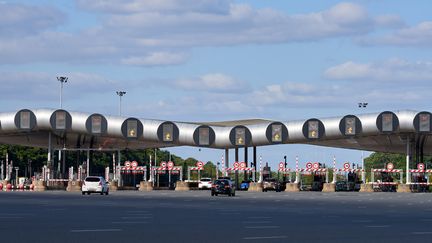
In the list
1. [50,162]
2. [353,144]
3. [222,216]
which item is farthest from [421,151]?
[222,216]

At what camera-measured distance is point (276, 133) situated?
10031 centimetres

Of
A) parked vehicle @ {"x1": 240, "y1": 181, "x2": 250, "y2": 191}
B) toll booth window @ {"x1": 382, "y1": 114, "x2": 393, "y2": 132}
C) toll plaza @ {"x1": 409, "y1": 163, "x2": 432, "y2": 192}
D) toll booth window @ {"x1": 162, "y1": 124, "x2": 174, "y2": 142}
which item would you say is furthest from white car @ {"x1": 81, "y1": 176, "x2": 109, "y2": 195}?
parked vehicle @ {"x1": 240, "y1": 181, "x2": 250, "y2": 191}

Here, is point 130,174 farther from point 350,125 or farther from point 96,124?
point 350,125

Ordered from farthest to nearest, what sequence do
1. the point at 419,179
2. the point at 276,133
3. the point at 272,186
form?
the point at 419,179
the point at 272,186
the point at 276,133

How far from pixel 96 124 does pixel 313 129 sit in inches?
793

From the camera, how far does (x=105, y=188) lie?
243 feet

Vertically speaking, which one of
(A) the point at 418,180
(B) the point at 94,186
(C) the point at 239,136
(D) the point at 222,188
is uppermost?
(C) the point at 239,136

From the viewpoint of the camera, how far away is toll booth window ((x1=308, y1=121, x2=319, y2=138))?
99438 mm

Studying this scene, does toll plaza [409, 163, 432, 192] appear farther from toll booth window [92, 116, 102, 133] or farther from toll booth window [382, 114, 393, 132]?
toll booth window [92, 116, 102, 133]

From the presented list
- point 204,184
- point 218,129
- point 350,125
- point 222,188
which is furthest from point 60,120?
point 222,188

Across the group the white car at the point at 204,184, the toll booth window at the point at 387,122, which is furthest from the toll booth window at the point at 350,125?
the white car at the point at 204,184

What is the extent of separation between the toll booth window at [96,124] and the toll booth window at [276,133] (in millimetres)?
16142

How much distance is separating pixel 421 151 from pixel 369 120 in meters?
18.1

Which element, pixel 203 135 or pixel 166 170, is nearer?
pixel 203 135
